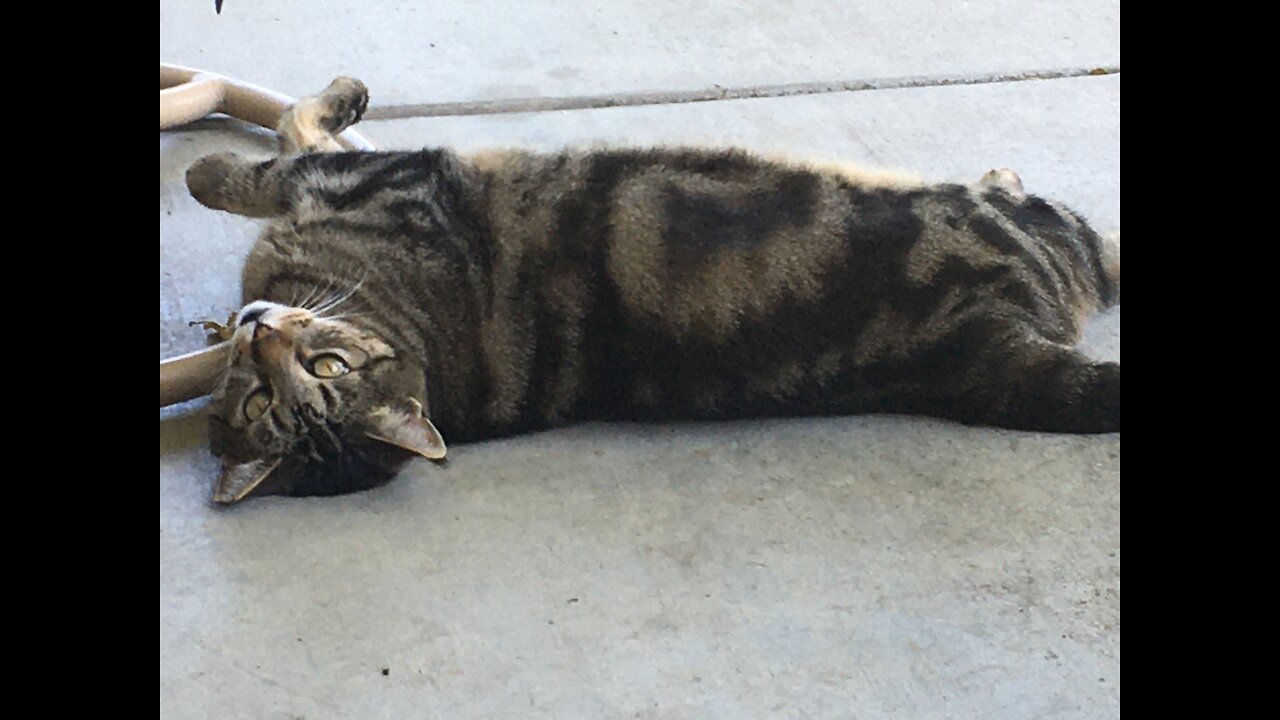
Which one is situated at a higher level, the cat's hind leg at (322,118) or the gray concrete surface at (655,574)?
the cat's hind leg at (322,118)

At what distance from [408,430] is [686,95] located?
74.9 inches

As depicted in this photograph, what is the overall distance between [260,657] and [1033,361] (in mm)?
1517

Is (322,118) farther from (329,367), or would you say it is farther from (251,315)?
(329,367)

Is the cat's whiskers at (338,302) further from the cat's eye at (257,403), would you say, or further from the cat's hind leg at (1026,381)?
the cat's hind leg at (1026,381)

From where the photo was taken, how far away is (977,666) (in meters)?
2.32

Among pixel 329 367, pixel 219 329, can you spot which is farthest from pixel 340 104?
pixel 329 367

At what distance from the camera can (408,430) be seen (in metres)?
2.59

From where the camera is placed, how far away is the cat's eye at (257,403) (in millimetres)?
2607

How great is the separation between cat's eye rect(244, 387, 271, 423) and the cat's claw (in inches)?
11.7

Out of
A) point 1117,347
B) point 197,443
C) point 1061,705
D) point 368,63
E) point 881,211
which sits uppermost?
point 368,63

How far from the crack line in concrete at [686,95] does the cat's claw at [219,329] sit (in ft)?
3.68

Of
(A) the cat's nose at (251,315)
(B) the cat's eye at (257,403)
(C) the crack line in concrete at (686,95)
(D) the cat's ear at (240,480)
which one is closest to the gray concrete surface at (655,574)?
(D) the cat's ear at (240,480)

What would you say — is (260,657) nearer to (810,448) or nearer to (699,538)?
(699,538)
